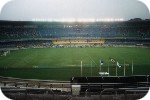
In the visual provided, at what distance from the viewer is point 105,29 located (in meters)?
26.3

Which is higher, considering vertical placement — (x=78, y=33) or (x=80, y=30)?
(x=80, y=30)

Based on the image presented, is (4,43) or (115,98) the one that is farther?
(4,43)

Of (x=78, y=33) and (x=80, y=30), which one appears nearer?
(x=78, y=33)

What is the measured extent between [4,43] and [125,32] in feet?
36.4

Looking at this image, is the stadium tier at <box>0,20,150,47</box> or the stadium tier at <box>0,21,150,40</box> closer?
the stadium tier at <box>0,20,150,47</box>

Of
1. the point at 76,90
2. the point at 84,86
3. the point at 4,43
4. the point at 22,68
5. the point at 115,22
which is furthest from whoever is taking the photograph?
the point at 115,22

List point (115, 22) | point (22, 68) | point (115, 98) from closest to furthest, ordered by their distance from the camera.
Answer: point (115, 98) < point (22, 68) < point (115, 22)

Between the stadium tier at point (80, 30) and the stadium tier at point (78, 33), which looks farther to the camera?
the stadium tier at point (80, 30)

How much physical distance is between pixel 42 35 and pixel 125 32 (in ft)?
25.7

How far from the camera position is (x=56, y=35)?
26.5 metres

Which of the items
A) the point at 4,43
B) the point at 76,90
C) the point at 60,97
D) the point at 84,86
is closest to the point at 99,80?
the point at 84,86

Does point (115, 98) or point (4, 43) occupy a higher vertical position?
point (4, 43)

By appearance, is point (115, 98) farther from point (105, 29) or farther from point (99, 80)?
point (105, 29)

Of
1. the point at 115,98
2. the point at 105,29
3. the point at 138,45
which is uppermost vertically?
the point at 105,29
